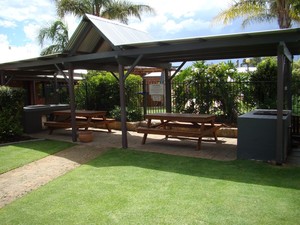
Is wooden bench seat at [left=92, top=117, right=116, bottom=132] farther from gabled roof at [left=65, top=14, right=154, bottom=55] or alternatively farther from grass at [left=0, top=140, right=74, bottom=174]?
gabled roof at [left=65, top=14, right=154, bottom=55]

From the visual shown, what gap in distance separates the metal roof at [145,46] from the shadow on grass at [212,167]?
7.95 ft

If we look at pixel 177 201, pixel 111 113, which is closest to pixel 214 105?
pixel 111 113

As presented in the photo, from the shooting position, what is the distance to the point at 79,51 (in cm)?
889

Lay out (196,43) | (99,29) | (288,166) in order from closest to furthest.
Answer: (288,166) → (196,43) → (99,29)

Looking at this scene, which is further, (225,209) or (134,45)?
(134,45)

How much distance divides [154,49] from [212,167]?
3.06 m

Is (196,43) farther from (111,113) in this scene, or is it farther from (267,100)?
(111,113)

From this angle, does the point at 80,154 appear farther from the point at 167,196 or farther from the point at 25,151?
the point at 167,196

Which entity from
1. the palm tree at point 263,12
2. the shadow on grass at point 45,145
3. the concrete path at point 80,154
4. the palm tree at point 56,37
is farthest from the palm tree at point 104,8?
the shadow on grass at point 45,145

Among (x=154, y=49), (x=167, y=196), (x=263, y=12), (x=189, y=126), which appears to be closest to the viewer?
(x=167, y=196)

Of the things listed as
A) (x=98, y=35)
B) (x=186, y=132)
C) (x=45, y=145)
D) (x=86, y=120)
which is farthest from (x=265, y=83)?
(x=45, y=145)

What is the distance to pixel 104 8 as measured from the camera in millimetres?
19156

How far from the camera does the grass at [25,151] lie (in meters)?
6.63

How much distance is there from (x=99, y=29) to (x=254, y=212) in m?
5.92
